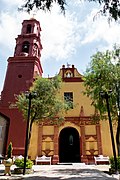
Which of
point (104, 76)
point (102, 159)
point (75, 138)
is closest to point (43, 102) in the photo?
point (104, 76)

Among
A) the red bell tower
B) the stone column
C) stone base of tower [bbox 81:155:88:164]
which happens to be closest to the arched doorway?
stone base of tower [bbox 81:155:88:164]

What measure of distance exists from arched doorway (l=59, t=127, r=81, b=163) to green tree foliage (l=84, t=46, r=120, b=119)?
7432mm

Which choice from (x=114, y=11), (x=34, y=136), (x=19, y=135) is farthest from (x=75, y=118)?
(x=114, y=11)

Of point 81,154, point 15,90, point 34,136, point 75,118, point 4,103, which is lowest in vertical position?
point 81,154

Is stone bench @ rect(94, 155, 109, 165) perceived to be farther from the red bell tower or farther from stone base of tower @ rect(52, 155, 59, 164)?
the red bell tower

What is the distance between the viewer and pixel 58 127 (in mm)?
21531

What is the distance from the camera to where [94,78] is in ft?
49.9

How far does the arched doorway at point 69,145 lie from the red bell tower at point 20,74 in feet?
13.6

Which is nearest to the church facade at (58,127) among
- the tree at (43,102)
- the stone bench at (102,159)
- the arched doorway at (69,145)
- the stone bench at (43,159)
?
the arched doorway at (69,145)

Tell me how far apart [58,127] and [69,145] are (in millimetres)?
2364

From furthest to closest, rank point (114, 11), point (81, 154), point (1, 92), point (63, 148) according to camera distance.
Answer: point (1, 92) < point (63, 148) < point (81, 154) < point (114, 11)

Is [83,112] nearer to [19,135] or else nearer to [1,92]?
[19,135]

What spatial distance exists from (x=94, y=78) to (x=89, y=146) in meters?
8.57

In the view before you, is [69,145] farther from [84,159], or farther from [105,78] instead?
[105,78]
